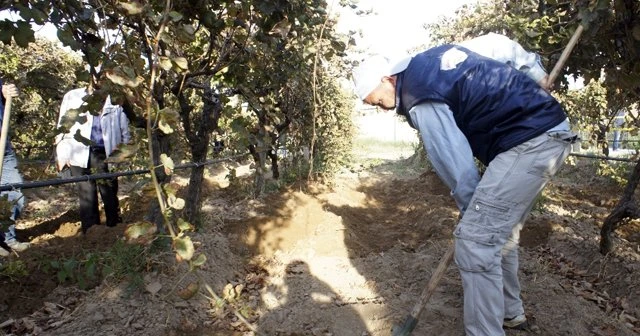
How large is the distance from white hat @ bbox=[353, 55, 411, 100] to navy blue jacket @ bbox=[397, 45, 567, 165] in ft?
0.33

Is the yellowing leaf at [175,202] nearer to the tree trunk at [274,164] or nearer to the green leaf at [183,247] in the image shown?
the green leaf at [183,247]

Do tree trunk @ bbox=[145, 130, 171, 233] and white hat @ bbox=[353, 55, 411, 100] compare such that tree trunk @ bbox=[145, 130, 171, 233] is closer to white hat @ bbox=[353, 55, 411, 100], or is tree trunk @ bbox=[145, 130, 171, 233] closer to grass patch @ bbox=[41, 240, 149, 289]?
grass patch @ bbox=[41, 240, 149, 289]

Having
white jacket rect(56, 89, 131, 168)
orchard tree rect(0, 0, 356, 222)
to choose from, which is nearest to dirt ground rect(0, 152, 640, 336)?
orchard tree rect(0, 0, 356, 222)

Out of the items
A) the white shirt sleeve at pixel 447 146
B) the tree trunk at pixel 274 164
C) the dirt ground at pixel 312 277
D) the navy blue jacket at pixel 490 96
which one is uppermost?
the navy blue jacket at pixel 490 96

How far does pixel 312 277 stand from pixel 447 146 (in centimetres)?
184

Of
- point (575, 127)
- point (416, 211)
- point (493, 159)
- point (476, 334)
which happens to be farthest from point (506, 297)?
point (575, 127)

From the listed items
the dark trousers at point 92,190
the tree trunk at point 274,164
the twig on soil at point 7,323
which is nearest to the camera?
the twig on soil at point 7,323

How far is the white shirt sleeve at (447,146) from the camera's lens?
199 centimetres

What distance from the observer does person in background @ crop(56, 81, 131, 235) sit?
3871 millimetres

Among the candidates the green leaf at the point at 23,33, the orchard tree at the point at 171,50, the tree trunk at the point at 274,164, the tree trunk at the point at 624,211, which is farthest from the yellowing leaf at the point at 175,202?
the tree trunk at the point at 274,164

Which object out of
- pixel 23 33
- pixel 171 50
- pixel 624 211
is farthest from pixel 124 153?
pixel 624 211

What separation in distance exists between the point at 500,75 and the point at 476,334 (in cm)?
122

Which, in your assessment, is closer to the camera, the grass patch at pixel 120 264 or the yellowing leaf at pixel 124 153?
the yellowing leaf at pixel 124 153

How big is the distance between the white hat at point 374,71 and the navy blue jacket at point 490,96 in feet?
0.33
